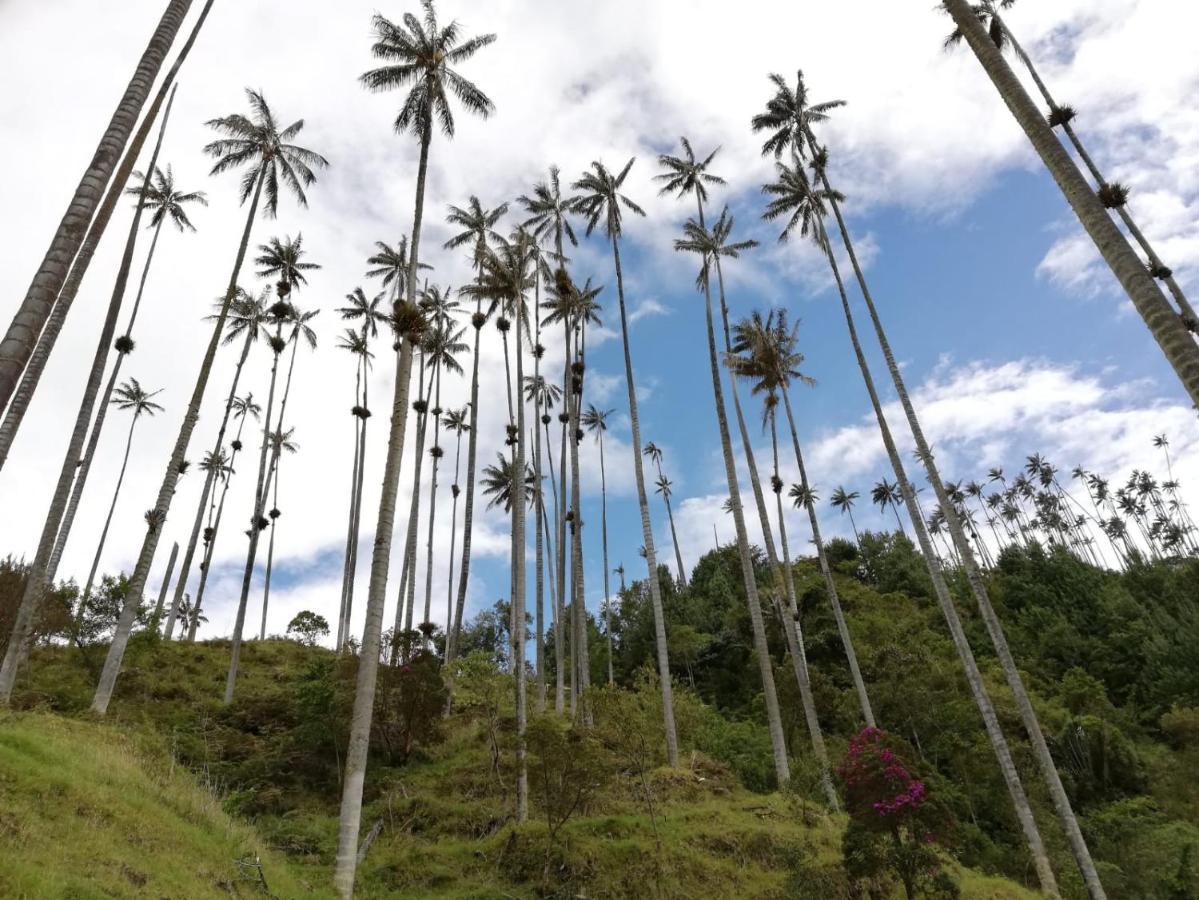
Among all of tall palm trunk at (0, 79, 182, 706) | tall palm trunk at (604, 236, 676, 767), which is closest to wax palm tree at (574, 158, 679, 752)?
tall palm trunk at (604, 236, 676, 767)

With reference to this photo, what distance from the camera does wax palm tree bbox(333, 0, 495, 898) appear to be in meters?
13.5

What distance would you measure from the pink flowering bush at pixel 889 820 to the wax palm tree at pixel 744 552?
8926 mm

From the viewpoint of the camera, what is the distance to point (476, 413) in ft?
110

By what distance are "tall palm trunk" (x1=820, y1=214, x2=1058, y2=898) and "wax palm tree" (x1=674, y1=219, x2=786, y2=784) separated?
607 cm

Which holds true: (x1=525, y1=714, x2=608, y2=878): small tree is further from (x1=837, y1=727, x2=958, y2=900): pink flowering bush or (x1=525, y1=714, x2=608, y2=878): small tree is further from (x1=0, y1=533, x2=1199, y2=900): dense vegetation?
(x1=837, y1=727, x2=958, y2=900): pink flowering bush

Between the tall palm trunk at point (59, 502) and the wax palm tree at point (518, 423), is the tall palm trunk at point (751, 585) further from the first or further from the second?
the tall palm trunk at point (59, 502)

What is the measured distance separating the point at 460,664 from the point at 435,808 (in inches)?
171

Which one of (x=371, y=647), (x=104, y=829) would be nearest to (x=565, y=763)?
(x=371, y=647)

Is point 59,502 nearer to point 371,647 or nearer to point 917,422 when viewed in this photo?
point 371,647

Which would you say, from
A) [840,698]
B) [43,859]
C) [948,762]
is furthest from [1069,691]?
[43,859]

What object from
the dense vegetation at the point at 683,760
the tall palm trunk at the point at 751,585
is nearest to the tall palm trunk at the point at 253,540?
the dense vegetation at the point at 683,760

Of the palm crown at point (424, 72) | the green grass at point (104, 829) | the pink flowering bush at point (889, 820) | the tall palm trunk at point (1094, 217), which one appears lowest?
the pink flowering bush at point (889, 820)

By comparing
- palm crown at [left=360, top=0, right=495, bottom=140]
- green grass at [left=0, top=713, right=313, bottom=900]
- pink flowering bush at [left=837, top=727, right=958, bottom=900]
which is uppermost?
palm crown at [left=360, top=0, right=495, bottom=140]

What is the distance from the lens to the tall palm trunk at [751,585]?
2339 centimetres
